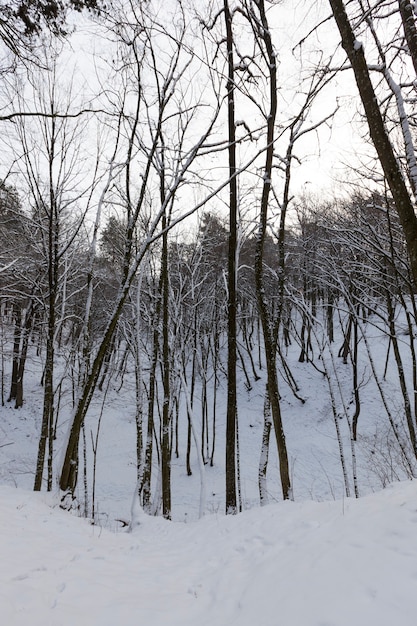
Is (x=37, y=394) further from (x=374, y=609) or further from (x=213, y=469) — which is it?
(x=374, y=609)

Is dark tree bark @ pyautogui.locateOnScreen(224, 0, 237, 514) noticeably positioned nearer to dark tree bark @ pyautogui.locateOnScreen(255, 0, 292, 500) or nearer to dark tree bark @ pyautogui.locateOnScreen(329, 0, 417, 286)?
dark tree bark @ pyautogui.locateOnScreen(255, 0, 292, 500)

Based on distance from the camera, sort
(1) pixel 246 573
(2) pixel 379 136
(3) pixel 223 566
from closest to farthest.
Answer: (1) pixel 246 573
(3) pixel 223 566
(2) pixel 379 136

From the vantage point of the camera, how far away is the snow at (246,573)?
7.20ft

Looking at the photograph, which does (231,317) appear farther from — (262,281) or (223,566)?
(223,566)

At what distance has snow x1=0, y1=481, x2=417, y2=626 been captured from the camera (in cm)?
220

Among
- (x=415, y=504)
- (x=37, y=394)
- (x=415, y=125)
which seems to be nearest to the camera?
(x=415, y=504)

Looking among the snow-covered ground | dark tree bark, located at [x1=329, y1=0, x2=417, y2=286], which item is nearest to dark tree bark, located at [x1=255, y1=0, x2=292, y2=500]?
the snow-covered ground

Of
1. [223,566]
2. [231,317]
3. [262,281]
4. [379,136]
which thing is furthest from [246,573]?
[262,281]

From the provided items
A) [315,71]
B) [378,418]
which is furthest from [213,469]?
[315,71]

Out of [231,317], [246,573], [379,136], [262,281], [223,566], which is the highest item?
[379,136]

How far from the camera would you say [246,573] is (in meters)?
3.25

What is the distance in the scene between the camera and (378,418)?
1784 cm

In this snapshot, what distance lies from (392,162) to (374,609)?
4.25 metres

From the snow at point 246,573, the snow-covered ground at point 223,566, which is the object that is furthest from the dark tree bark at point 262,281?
the snow at point 246,573
